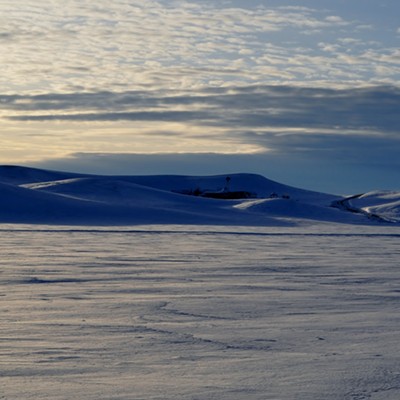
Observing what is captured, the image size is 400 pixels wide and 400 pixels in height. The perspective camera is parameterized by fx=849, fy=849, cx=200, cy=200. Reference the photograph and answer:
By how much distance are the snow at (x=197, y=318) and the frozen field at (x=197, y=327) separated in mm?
10

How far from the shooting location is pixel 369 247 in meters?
13.0

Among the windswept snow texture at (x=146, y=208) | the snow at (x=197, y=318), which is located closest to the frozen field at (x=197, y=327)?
the snow at (x=197, y=318)

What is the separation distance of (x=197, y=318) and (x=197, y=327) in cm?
34

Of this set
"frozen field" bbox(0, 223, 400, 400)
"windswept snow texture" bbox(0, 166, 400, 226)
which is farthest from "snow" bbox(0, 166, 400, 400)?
"windswept snow texture" bbox(0, 166, 400, 226)

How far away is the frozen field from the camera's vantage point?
11.9 ft

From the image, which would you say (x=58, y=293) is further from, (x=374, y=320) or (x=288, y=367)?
(x=288, y=367)

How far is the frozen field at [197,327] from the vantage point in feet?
11.9

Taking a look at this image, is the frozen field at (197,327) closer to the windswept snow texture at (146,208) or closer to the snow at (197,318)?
the snow at (197,318)

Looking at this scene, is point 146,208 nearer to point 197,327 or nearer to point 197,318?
point 197,318

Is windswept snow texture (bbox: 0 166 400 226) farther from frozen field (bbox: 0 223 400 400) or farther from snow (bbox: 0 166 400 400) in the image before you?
frozen field (bbox: 0 223 400 400)

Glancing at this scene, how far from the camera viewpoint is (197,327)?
5.04m

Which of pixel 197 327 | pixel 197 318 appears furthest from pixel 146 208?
pixel 197 327

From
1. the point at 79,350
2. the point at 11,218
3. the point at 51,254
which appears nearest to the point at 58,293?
the point at 79,350

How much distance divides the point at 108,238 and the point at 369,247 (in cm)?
423
